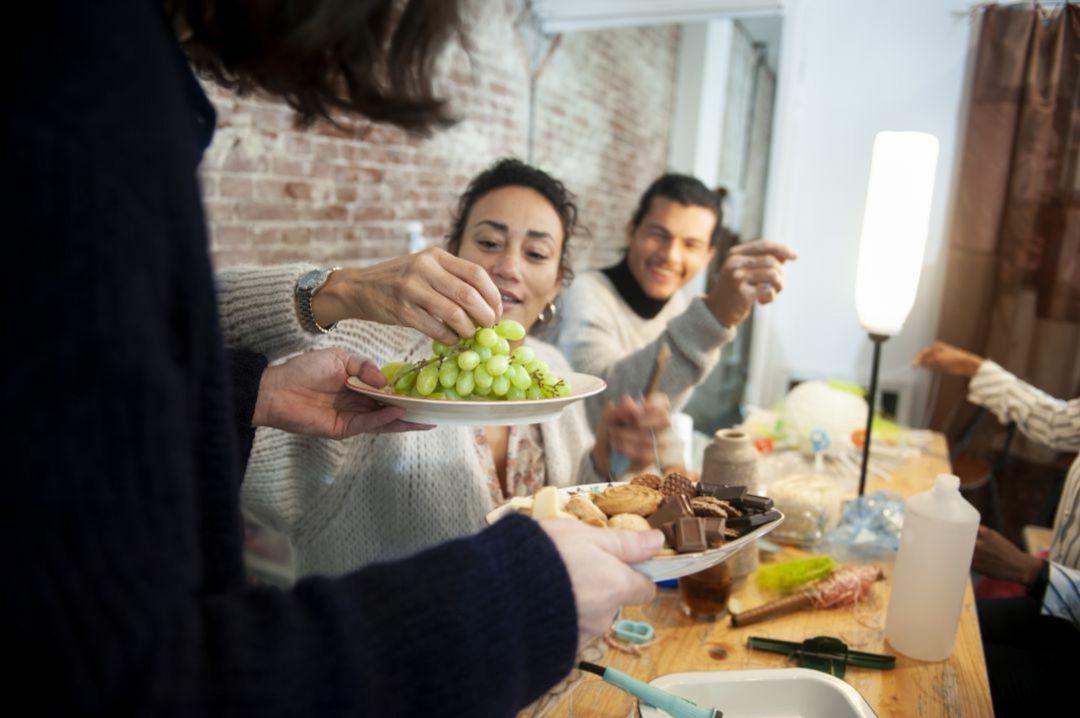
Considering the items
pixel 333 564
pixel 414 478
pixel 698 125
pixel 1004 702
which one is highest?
pixel 698 125

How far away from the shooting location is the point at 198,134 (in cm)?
64

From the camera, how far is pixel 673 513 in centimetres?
84

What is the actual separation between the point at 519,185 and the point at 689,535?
3.71ft

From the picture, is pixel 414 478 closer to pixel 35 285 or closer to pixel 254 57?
pixel 254 57

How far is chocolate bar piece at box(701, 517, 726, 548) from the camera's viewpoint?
819 millimetres

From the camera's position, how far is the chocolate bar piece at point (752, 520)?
0.89m

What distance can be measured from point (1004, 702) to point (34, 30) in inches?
74.5

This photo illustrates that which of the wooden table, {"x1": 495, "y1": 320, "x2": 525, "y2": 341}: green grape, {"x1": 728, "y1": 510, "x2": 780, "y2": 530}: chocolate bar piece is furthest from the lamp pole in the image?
{"x1": 495, "y1": 320, "x2": 525, "y2": 341}: green grape

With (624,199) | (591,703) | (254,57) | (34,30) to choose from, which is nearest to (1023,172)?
(624,199)

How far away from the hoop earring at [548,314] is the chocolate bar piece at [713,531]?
3.47ft

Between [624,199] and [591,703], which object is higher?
[624,199]

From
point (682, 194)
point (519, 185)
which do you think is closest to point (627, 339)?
point (682, 194)

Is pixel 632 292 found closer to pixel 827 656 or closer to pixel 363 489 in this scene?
pixel 363 489

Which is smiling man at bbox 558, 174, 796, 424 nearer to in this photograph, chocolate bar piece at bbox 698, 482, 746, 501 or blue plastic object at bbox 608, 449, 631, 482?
blue plastic object at bbox 608, 449, 631, 482
